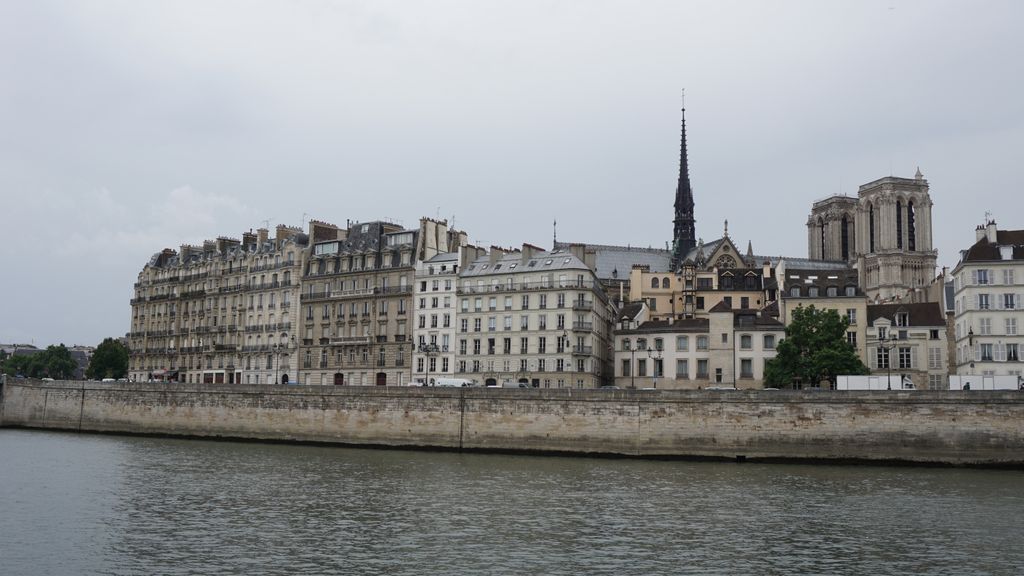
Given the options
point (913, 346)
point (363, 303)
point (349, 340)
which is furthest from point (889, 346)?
point (349, 340)

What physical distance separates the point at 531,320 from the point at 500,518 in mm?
46017

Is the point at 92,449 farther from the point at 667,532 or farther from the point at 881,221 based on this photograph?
the point at 881,221

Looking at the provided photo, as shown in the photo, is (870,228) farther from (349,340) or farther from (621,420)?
(621,420)

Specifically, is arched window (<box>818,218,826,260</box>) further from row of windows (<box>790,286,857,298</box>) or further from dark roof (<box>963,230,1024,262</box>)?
dark roof (<box>963,230,1024,262</box>)

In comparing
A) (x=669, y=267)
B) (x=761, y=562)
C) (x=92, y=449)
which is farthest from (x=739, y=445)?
(x=669, y=267)

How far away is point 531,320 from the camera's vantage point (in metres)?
77.1

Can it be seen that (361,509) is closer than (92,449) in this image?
Yes

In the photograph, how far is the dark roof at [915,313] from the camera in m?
69.8

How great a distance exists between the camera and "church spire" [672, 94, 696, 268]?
125062 millimetres

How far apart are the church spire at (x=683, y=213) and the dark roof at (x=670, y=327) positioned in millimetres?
44916

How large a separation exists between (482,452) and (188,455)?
16.7m

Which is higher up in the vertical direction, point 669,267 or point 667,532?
point 669,267

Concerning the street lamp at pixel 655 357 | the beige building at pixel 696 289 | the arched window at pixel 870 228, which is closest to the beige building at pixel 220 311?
the street lamp at pixel 655 357

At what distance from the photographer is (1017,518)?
3216 cm
